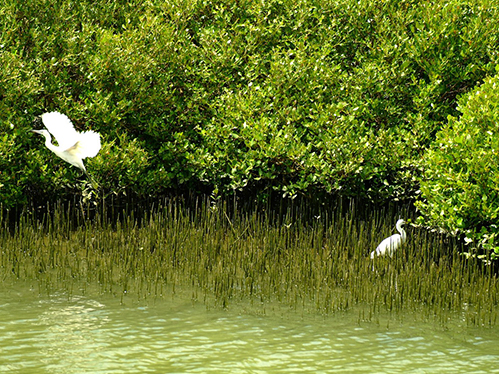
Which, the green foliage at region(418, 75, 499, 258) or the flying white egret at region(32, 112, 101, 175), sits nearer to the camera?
the green foliage at region(418, 75, 499, 258)

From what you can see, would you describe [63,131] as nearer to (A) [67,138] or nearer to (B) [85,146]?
(A) [67,138]

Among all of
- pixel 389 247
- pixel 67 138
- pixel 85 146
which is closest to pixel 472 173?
pixel 389 247

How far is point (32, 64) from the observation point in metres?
9.28

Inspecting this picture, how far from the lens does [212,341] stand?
19.5 ft

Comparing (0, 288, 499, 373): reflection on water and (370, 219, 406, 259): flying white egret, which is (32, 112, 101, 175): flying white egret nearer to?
(0, 288, 499, 373): reflection on water

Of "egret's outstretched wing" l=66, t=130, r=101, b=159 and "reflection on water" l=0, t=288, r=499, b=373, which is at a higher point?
"egret's outstretched wing" l=66, t=130, r=101, b=159

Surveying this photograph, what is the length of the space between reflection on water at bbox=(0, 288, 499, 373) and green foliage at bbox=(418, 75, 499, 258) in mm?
1317

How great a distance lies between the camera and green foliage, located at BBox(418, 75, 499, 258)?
23.6 ft

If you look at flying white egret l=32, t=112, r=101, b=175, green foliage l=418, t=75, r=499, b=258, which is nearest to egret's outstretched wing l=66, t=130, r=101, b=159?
flying white egret l=32, t=112, r=101, b=175

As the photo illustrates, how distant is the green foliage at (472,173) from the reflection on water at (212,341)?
4.32 ft

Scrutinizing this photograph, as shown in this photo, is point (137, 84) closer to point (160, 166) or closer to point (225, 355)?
point (160, 166)

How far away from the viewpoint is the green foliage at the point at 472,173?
7199 mm

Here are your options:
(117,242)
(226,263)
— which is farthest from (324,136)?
(117,242)

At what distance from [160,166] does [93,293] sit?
2746mm
